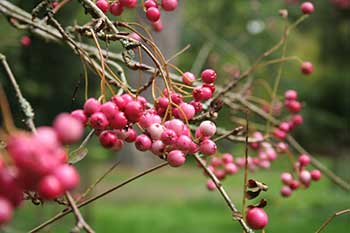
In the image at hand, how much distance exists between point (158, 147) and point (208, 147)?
0.06m

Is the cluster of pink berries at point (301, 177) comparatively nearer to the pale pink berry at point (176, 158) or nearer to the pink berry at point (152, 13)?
the pink berry at point (152, 13)

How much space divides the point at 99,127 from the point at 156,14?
334mm

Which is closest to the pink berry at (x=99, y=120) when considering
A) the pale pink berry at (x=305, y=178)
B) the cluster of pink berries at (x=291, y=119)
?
the pale pink berry at (x=305, y=178)

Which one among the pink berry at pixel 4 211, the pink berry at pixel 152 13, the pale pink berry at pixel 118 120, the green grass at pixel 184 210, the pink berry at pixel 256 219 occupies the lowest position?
the green grass at pixel 184 210

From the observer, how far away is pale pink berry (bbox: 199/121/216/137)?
80cm

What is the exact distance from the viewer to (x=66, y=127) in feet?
1.49

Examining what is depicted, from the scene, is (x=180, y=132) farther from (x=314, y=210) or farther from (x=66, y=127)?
(x=314, y=210)

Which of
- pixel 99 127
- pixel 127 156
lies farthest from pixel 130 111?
pixel 127 156

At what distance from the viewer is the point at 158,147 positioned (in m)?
0.79

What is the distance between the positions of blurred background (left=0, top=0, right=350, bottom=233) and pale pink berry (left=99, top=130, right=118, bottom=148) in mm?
1428

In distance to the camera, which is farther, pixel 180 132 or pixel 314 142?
pixel 314 142

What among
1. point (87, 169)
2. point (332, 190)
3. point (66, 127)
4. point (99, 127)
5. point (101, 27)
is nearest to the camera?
point (66, 127)

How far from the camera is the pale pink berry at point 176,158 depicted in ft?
2.50

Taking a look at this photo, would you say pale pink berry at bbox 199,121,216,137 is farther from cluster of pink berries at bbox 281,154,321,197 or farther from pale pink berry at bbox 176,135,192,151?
cluster of pink berries at bbox 281,154,321,197
